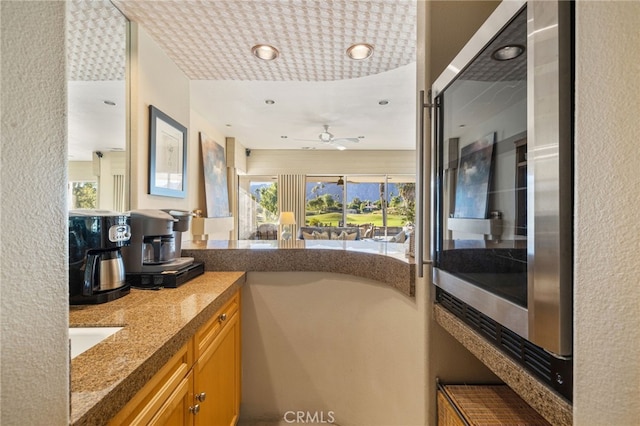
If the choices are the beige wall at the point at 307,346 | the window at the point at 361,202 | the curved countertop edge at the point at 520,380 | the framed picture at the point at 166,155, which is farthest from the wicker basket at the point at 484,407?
the window at the point at 361,202

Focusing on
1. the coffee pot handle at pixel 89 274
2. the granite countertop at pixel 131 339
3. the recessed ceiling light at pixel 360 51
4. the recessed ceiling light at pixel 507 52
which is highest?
the recessed ceiling light at pixel 360 51

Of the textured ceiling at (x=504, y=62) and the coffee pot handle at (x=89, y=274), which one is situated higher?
the textured ceiling at (x=504, y=62)

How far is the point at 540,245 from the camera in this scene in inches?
22.1

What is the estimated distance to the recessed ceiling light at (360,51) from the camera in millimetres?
2092

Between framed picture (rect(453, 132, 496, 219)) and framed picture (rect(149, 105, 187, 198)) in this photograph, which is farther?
framed picture (rect(149, 105, 187, 198))

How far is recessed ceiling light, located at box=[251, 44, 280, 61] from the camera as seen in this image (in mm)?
2082

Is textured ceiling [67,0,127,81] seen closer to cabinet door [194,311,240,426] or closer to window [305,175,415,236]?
cabinet door [194,311,240,426]

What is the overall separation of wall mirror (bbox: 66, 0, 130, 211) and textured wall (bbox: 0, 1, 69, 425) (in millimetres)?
1189

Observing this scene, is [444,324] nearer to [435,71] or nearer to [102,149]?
[435,71]

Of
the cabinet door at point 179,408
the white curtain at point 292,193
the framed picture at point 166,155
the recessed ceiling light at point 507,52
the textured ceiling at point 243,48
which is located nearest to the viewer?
the recessed ceiling light at point 507,52

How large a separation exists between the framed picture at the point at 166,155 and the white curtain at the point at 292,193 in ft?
14.6

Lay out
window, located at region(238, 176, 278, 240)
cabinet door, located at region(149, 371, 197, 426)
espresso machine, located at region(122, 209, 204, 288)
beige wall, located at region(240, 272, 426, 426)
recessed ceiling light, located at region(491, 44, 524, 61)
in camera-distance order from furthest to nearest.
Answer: window, located at region(238, 176, 278, 240) < beige wall, located at region(240, 272, 426, 426) < espresso machine, located at region(122, 209, 204, 288) < cabinet door, located at region(149, 371, 197, 426) < recessed ceiling light, located at region(491, 44, 524, 61)

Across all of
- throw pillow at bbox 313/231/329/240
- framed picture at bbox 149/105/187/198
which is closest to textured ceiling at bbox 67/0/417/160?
framed picture at bbox 149/105/187/198

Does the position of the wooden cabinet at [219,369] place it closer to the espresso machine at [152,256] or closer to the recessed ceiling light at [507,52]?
the espresso machine at [152,256]
